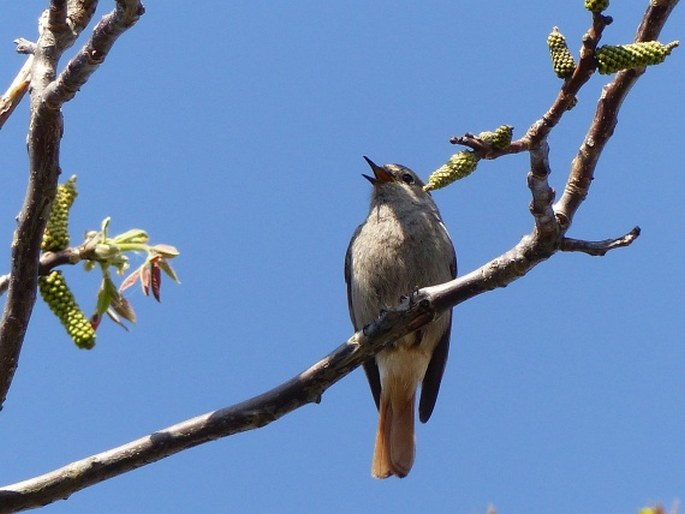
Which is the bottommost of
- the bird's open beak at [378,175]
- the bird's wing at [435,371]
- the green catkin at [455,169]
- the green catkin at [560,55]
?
the green catkin at [455,169]

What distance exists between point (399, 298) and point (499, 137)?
3.65 metres

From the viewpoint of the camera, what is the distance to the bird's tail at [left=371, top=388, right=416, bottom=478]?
256 inches

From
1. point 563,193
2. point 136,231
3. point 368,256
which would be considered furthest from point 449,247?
point 136,231

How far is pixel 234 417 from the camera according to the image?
139 inches

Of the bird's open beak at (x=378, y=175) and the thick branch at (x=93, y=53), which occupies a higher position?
the bird's open beak at (x=378, y=175)

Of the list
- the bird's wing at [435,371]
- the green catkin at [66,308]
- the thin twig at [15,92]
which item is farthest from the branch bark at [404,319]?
the bird's wing at [435,371]

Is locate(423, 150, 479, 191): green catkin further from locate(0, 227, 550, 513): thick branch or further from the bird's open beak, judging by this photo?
the bird's open beak

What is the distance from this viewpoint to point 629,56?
2631 mm

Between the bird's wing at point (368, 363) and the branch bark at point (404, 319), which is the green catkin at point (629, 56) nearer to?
the branch bark at point (404, 319)

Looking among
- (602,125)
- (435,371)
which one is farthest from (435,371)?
(602,125)

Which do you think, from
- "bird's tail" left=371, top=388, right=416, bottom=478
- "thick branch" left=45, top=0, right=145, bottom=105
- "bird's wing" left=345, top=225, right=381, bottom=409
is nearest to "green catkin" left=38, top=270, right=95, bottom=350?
"thick branch" left=45, top=0, right=145, bottom=105

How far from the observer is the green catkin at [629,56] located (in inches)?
103

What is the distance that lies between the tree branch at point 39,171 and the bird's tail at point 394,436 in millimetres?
3760

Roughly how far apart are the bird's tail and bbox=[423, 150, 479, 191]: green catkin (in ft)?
13.0
